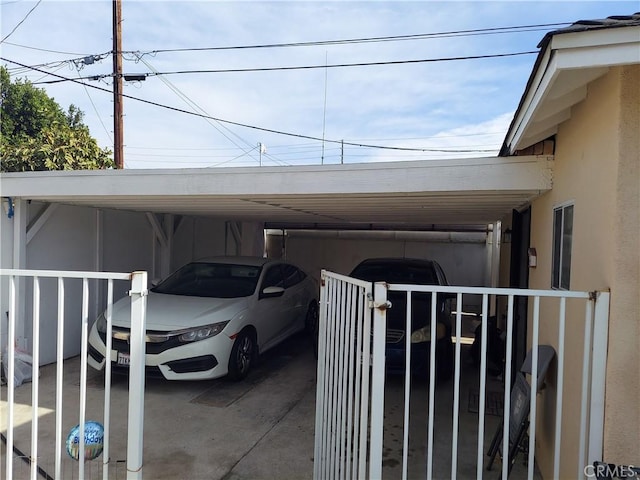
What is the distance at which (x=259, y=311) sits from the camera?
19.9ft

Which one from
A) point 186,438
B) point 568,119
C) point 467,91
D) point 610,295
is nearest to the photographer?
point 610,295

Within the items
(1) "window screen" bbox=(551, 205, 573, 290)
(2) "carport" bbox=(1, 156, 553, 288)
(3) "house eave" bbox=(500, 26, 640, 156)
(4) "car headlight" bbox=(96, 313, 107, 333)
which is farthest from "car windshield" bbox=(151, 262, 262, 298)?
(3) "house eave" bbox=(500, 26, 640, 156)

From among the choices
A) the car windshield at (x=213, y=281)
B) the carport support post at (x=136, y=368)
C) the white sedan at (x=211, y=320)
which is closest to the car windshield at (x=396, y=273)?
the white sedan at (x=211, y=320)

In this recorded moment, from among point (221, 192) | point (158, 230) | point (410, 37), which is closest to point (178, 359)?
point (221, 192)

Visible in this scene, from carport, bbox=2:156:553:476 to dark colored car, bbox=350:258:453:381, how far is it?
1264 mm

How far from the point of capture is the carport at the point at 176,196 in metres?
3.73

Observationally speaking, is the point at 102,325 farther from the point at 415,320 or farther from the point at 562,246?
the point at 562,246

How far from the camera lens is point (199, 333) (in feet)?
16.7

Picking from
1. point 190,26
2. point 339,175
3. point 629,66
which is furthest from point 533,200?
point 190,26

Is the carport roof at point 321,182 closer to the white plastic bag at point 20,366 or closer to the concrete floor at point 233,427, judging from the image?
the white plastic bag at point 20,366

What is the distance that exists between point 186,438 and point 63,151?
1228 cm

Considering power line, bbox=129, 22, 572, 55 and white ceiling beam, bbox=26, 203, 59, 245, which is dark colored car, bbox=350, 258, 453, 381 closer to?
white ceiling beam, bbox=26, 203, 59, 245

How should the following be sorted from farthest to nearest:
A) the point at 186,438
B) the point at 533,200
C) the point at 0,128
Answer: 1. the point at 0,128
2. the point at 533,200
3. the point at 186,438

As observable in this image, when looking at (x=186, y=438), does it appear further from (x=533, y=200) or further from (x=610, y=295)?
(x=533, y=200)
